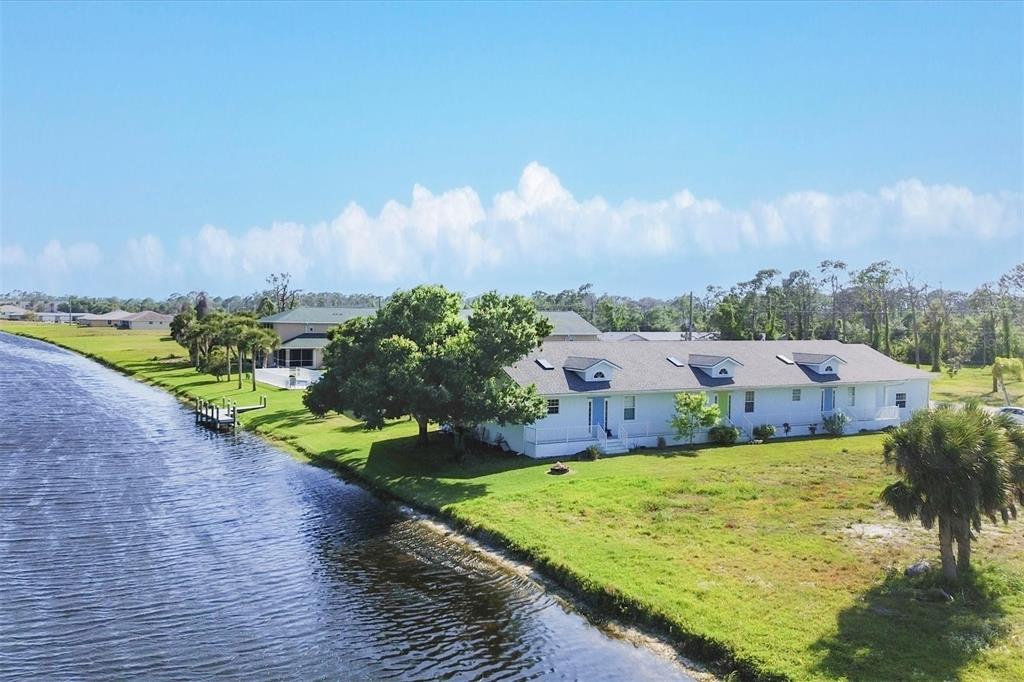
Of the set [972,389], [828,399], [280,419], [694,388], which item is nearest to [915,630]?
[694,388]

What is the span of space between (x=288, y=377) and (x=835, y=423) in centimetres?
5022

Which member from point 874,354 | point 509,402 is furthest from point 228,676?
point 874,354

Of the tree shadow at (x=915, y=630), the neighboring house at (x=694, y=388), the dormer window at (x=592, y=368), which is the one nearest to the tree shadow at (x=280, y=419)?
the neighboring house at (x=694, y=388)

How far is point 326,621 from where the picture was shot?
2323 centimetres

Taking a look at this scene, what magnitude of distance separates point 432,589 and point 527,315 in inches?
761

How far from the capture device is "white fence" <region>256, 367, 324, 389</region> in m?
74.0

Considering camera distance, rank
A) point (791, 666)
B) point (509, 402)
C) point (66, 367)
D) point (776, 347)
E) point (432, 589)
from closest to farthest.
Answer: point (791, 666) → point (432, 589) → point (509, 402) → point (776, 347) → point (66, 367)

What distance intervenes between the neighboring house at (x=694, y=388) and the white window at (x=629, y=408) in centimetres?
6

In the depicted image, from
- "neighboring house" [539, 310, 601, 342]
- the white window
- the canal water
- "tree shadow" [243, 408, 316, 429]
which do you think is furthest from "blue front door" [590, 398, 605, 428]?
"neighboring house" [539, 310, 601, 342]

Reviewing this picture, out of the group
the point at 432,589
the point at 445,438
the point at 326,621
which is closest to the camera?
the point at 326,621

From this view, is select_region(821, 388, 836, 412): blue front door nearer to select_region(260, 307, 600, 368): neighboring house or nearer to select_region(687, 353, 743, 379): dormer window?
select_region(687, 353, 743, 379): dormer window

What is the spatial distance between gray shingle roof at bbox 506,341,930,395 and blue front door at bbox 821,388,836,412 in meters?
0.93

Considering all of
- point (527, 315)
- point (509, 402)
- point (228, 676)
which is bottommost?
point (228, 676)

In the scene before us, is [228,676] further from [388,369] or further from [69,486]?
[69,486]
